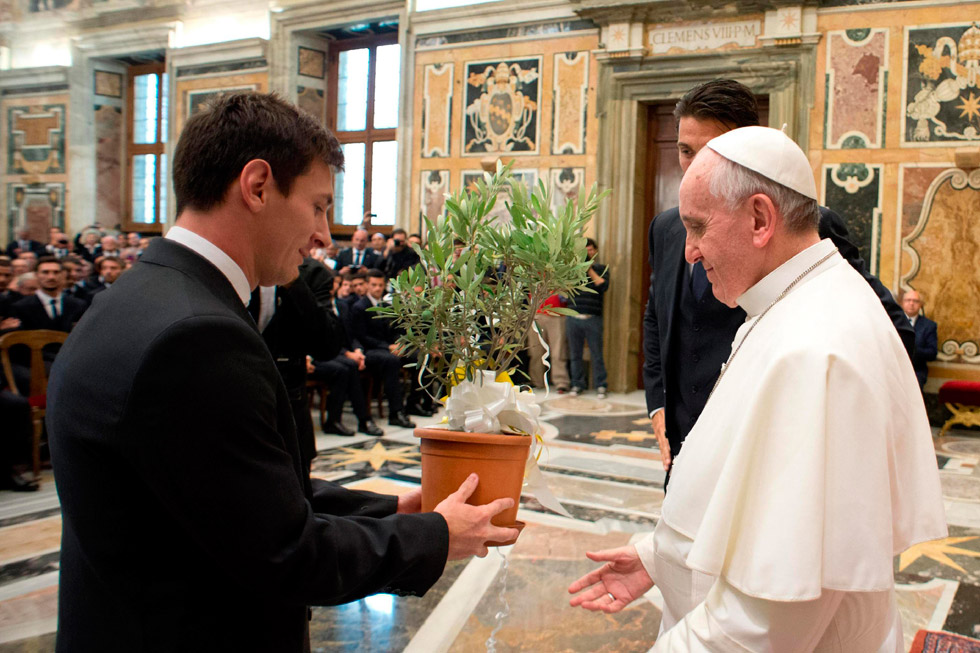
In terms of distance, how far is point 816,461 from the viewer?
1187 mm

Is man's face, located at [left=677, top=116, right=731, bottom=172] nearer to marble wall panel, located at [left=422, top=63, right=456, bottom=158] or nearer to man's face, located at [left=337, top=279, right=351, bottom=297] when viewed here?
man's face, located at [left=337, top=279, right=351, bottom=297]

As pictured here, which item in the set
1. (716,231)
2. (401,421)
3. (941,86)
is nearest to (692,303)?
(716,231)

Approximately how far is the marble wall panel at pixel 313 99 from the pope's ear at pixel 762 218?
10.9 m

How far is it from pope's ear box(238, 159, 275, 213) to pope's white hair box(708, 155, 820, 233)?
75 centimetres

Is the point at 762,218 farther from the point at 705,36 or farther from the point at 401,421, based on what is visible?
the point at 705,36

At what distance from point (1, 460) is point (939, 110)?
331 inches

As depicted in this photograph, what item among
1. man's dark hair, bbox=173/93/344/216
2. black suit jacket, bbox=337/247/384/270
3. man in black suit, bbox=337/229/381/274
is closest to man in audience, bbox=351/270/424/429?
black suit jacket, bbox=337/247/384/270

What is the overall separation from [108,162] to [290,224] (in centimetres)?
1433

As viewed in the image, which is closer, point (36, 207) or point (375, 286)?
point (375, 286)

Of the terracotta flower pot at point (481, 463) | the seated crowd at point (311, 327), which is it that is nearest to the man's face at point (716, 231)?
the terracotta flower pot at point (481, 463)

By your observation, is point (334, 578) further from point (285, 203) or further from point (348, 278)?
point (348, 278)

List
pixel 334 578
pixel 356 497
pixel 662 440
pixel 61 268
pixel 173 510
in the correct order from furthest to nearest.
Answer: pixel 61 268 → pixel 662 440 → pixel 356 497 → pixel 334 578 → pixel 173 510

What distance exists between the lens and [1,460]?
4.94m

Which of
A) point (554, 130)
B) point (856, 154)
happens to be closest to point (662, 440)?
point (856, 154)
